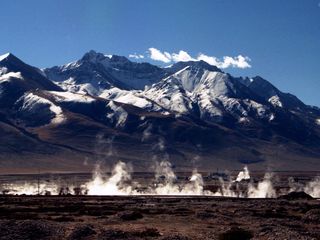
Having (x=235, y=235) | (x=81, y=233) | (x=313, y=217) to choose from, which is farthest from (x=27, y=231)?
(x=313, y=217)

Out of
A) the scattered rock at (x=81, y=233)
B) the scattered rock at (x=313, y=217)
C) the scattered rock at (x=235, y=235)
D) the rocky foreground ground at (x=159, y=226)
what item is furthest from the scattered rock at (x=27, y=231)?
the scattered rock at (x=313, y=217)

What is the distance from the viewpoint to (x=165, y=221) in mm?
72438

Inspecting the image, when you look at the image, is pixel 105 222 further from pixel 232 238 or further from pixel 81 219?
pixel 232 238

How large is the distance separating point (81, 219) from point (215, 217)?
1708 cm

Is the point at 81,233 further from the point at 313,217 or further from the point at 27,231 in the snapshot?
the point at 313,217

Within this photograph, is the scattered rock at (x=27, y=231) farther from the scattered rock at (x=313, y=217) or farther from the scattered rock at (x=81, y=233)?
the scattered rock at (x=313, y=217)

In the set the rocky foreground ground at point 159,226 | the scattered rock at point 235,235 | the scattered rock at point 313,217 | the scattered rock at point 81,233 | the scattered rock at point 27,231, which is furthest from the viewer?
the scattered rock at point 313,217

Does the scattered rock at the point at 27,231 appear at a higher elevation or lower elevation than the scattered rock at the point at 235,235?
higher

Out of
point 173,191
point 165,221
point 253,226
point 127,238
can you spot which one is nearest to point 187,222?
point 165,221

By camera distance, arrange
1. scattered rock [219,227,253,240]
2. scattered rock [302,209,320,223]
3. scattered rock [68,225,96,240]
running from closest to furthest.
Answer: scattered rock [219,227,253,240] < scattered rock [68,225,96,240] < scattered rock [302,209,320,223]

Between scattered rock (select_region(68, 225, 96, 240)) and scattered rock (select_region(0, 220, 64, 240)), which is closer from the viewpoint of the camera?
scattered rock (select_region(0, 220, 64, 240))

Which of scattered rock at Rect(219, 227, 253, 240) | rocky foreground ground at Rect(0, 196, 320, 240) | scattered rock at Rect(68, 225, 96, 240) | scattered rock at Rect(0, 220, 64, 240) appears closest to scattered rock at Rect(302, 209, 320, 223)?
rocky foreground ground at Rect(0, 196, 320, 240)

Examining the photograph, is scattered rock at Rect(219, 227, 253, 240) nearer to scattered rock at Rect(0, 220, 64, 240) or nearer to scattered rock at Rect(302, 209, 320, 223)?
Result: scattered rock at Rect(0, 220, 64, 240)

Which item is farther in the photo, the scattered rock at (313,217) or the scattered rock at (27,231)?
the scattered rock at (313,217)
